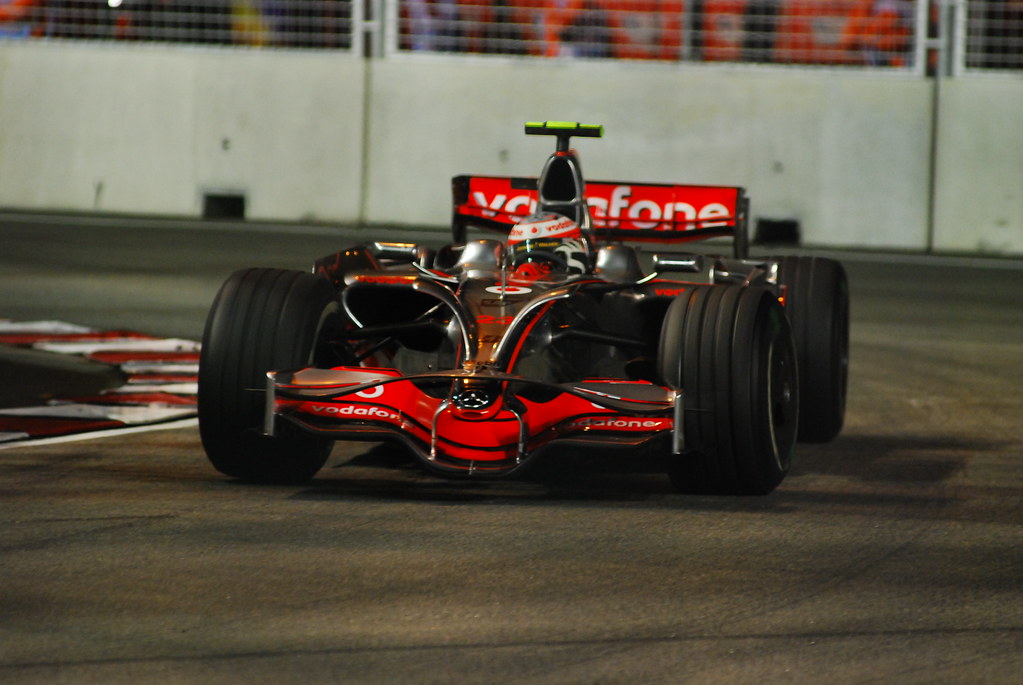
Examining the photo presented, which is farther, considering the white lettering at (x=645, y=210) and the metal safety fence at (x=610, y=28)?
the metal safety fence at (x=610, y=28)

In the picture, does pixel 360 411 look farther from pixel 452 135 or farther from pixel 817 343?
pixel 452 135

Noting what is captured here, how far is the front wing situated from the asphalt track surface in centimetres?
24

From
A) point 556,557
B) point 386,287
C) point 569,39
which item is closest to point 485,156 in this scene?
point 569,39

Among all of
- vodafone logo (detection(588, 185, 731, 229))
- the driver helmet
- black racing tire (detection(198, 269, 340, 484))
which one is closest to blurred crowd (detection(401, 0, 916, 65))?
vodafone logo (detection(588, 185, 731, 229))

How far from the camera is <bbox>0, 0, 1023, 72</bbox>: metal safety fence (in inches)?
725

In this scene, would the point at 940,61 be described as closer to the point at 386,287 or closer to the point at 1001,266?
the point at 1001,266

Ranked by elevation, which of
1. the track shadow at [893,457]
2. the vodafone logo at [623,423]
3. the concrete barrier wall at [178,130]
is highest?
the concrete barrier wall at [178,130]

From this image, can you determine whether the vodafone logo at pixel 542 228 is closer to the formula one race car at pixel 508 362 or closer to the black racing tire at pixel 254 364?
the formula one race car at pixel 508 362

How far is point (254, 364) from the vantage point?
21.7ft

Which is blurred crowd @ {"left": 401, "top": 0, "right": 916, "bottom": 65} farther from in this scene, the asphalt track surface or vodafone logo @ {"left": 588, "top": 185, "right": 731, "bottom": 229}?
the asphalt track surface

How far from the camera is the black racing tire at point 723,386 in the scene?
643 centimetres

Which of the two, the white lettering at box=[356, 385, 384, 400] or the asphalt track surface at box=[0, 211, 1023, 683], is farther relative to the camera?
the white lettering at box=[356, 385, 384, 400]

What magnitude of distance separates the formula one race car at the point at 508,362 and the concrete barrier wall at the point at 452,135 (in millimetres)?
10165

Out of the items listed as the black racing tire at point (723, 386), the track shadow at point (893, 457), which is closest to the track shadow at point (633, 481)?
the track shadow at point (893, 457)
